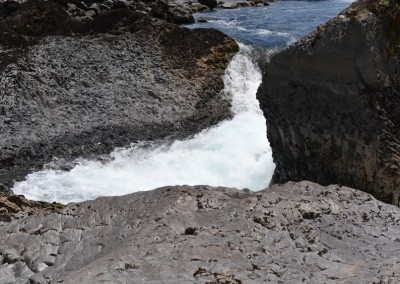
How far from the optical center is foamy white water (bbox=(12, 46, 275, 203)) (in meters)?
10.8

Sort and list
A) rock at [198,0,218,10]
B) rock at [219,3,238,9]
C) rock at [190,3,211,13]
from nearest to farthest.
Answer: rock at [190,3,211,13] < rock at [198,0,218,10] < rock at [219,3,238,9]

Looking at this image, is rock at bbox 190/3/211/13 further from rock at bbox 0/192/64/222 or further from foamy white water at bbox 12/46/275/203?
rock at bbox 0/192/64/222

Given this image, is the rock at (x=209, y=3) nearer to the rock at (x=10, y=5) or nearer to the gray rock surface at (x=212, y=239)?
the rock at (x=10, y=5)

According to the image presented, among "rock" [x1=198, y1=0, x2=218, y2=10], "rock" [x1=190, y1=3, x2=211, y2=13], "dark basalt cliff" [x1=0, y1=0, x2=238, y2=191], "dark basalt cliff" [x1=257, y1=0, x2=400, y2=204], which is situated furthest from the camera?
"rock" [x1=198, y1=0, x2=218, y2=10]

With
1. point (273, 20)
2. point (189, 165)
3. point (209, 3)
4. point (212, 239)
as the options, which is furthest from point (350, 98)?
point (209, 3)

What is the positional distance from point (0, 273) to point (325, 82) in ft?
17.2

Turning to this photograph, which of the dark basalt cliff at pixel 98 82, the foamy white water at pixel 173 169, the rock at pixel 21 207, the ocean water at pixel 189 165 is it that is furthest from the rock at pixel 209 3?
the rock at pixel 21 207

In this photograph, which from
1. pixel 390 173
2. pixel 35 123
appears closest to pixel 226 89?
pixel 35 123

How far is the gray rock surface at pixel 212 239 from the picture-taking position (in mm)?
3629

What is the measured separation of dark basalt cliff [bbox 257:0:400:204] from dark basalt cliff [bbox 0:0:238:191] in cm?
606

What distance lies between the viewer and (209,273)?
3586mm

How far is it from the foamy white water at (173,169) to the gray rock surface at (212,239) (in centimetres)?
549

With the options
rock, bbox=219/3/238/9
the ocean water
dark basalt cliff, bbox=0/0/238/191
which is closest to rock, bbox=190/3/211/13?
rock, bbox=219/3/238/9

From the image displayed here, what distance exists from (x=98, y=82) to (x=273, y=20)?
14.0 m
